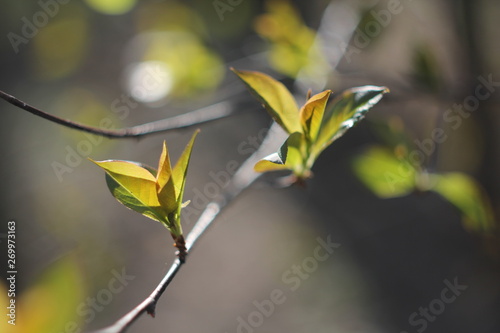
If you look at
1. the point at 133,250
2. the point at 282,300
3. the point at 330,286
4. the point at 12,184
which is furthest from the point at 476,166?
the point at 12,184

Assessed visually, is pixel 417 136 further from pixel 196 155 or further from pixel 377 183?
pixel 377 183

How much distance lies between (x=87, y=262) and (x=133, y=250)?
861mm

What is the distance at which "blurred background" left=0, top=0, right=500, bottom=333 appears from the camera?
1258mm
